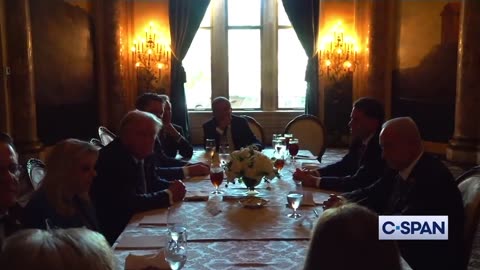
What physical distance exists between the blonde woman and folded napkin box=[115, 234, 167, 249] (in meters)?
0.20

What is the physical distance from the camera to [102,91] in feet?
30.5

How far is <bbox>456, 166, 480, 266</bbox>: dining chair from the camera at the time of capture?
247 centimetres

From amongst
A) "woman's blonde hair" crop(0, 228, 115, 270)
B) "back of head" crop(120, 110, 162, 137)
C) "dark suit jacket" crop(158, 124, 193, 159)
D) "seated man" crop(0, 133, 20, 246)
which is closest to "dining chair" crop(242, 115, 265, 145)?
"dark suit jacket" crop(158, 124, 193, 159)

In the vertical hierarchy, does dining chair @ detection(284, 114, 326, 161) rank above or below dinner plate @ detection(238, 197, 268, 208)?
above

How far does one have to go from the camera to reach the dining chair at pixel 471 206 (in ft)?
8.09

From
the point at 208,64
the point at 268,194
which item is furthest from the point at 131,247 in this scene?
the point at 208,64

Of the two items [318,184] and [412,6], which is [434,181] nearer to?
[318,184]

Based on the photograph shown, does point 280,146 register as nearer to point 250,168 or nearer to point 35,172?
point 250,168

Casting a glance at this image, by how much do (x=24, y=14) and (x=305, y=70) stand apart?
4.74 meters

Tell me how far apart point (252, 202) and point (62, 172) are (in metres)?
1.03

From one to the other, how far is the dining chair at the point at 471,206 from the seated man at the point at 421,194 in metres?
0.03

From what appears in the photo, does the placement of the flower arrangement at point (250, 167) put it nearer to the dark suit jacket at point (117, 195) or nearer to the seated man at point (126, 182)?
the seated man at point (126, 182)

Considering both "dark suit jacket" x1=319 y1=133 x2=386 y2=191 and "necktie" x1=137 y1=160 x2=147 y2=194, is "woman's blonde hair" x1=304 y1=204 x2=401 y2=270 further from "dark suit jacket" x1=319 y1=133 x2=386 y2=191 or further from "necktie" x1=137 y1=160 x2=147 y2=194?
"dark suit jacket" x1=319 y1=133 x2=386 y2=191

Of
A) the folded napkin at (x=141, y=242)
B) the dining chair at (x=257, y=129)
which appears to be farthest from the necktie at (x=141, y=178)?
the dining chair at (x=257, y=129)
